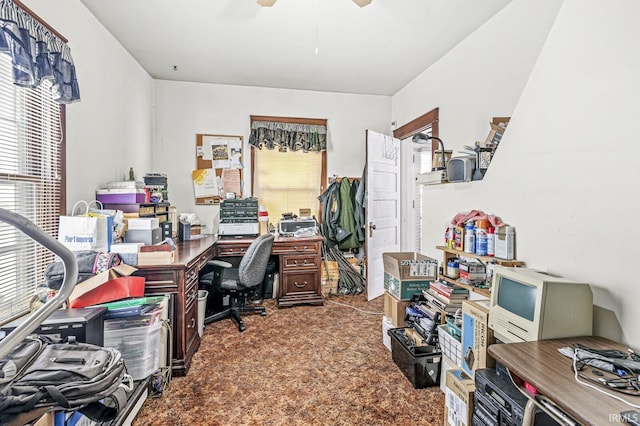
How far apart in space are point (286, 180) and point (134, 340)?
8.90 feet

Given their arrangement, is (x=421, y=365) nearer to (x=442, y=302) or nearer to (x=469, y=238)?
(x=442, y=302)

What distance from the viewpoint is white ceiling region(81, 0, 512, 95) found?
2.33 m

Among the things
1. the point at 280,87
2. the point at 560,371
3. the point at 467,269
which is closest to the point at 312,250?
the point at 467,269

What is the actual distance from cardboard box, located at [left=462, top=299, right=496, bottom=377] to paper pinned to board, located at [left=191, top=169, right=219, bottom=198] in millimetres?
3170

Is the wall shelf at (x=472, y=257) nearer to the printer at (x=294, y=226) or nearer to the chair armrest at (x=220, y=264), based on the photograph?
the printer at (x=294, y=226)

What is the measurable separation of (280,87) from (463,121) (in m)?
2.38

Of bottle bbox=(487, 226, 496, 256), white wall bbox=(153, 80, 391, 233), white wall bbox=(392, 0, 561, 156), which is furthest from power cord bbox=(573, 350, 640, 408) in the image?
white wall bbox=(153, 80, 391, 233)

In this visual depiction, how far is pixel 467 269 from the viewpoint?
210cm

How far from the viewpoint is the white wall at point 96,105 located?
2.15 m

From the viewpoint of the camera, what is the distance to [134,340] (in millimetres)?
1811

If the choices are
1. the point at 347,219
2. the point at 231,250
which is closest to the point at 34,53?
the point at 231,250

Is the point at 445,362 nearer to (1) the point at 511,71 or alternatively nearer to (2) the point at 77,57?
(1) the point at 511,71

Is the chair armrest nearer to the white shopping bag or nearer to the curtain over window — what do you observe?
the white shopping bag

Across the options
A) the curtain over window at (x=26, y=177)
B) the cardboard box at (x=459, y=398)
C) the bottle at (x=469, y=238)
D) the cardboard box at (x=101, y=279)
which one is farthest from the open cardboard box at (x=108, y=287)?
the bottle at (x=469, y=238)
